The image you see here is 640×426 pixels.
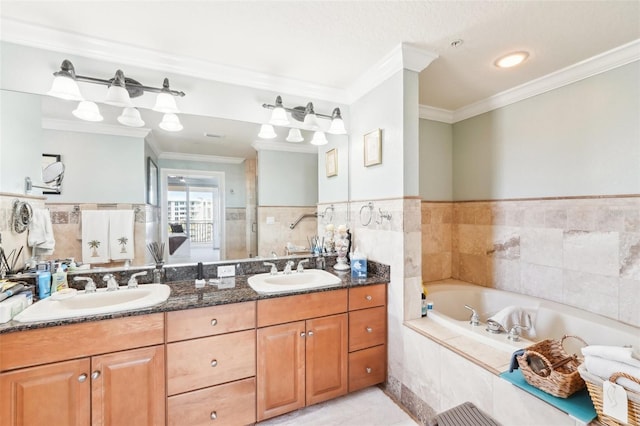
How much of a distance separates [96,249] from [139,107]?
3.28 feet

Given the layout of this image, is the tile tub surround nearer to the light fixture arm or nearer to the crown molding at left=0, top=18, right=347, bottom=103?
the crown molding at left=0, top=18, right=347, bottom=103

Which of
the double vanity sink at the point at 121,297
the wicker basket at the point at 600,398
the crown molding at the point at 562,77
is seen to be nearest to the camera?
the wicker basket at the point at 600,398

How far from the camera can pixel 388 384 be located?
79.8 inches

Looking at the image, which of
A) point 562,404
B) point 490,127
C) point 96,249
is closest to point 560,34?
point 490,127

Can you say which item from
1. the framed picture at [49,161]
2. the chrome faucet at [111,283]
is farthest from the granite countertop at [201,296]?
the framed picture at [49,161]

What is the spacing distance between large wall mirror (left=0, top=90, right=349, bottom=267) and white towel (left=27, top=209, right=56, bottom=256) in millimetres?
35

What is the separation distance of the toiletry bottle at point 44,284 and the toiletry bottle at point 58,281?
21 mm

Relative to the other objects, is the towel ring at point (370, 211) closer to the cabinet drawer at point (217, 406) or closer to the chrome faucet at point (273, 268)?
Answer: the chrome faucet at point (273, 268)

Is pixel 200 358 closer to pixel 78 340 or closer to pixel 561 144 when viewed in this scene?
pixel 78 340

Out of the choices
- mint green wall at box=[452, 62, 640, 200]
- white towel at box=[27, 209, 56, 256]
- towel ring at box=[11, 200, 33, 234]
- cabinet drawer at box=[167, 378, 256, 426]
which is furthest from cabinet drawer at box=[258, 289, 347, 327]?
mint green wall at box=[452, 62, 640, 200]

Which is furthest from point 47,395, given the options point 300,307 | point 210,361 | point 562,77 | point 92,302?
point 562,77

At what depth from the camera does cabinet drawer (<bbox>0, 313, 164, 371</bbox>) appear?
120cm

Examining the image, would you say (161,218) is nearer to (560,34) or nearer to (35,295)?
(35,295)

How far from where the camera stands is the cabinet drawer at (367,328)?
6.31 ft
